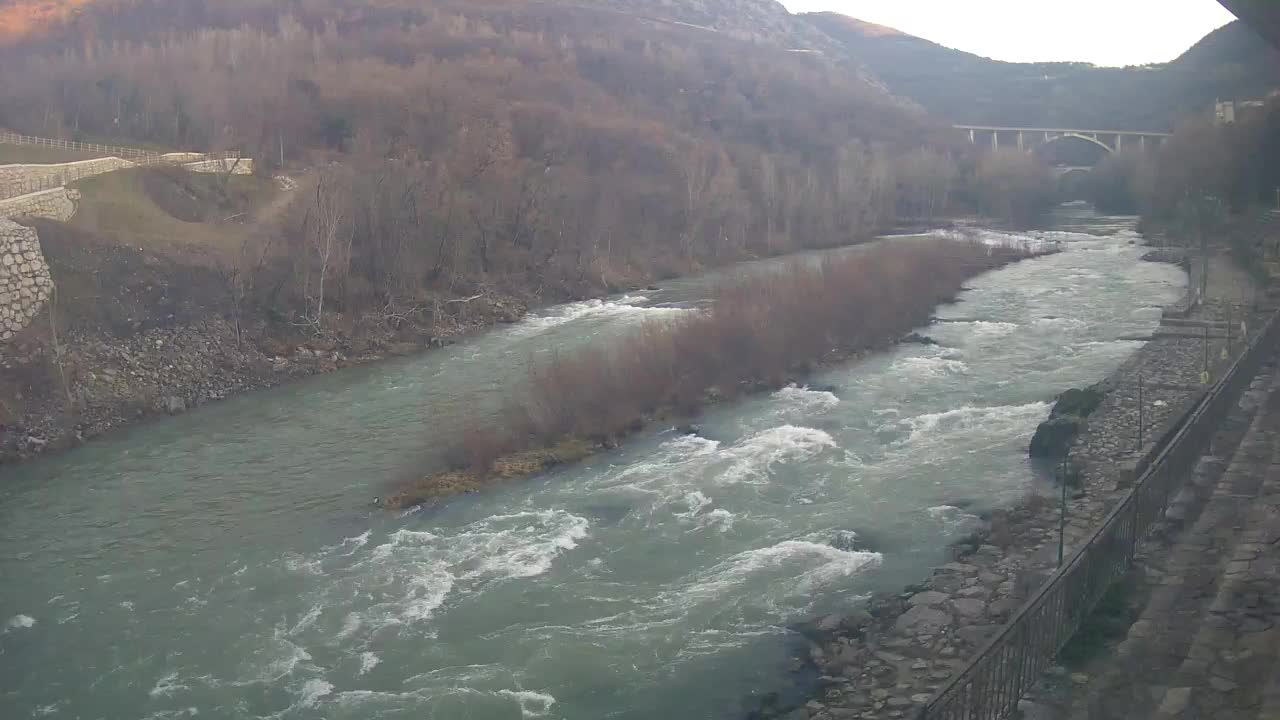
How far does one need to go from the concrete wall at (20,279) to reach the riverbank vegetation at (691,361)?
39.5 feet

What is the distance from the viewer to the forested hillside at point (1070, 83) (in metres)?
68.1

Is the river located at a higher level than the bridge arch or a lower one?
lower

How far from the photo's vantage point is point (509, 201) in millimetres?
41219

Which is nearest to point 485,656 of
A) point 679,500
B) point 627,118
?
point 679,500

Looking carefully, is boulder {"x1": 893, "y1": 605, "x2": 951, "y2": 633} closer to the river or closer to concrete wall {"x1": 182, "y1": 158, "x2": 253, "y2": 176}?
the river

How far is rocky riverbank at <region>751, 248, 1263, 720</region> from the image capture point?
9.80 metres

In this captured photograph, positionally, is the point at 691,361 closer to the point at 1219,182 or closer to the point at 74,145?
the point at 74,145

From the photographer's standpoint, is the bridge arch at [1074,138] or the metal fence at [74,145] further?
the bridge arch at [1074,138]

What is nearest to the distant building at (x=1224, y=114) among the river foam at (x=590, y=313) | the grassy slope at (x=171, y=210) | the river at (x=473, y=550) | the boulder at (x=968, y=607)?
the river foam at (x=590, y=313)

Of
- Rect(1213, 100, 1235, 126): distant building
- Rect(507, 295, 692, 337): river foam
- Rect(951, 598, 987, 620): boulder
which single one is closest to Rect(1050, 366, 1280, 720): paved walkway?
Rect(951, 598, 987, 620): boulder

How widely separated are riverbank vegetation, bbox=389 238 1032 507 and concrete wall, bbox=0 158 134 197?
16.1 metres

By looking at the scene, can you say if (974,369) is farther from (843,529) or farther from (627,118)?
(627,118)

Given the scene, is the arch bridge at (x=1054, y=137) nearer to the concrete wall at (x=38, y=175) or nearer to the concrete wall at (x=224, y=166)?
the concrete wall at (x=224, y=166)

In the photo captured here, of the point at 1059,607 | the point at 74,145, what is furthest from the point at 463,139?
the point at 1059,607
